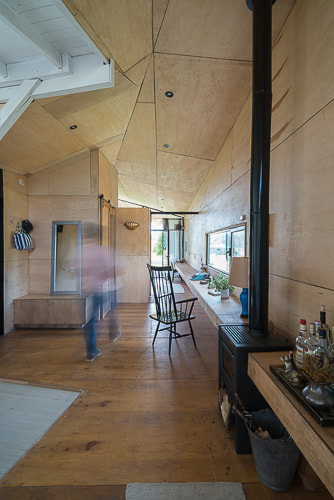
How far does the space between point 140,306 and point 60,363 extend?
262cm

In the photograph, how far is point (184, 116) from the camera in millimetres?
3402

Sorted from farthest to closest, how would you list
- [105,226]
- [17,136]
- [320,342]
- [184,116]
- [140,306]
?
[140,306] → [105,226] → [184,116] → [17,136] → [320,342]

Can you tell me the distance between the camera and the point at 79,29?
1.88 metres

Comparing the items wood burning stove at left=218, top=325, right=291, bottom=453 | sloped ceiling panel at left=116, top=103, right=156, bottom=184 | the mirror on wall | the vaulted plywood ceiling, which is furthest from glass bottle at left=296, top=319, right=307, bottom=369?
the mirror on wall

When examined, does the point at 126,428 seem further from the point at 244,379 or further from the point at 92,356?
the point at 92,356

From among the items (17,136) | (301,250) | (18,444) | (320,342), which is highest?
(17,136)

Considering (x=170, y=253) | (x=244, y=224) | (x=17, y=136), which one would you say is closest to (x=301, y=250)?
(x=244, y=224)

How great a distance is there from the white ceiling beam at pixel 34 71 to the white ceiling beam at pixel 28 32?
0.18ft

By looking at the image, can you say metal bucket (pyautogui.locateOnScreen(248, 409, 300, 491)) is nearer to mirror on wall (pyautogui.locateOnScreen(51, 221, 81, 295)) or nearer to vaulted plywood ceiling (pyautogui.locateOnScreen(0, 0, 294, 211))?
vaulted plywood ceiling (pyautogui.locateOnScreen(0, 0, 294, 211))

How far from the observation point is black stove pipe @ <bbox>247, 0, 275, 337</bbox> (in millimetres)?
1769

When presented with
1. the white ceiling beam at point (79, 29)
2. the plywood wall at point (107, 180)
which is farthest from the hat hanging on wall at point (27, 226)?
the white ceiling beam at point (79, 29)

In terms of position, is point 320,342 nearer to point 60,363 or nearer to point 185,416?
point 185,416

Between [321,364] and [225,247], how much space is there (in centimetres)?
285

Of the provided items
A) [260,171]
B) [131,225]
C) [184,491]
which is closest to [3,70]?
[260,171]
